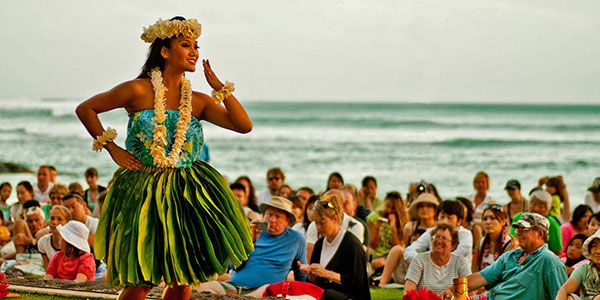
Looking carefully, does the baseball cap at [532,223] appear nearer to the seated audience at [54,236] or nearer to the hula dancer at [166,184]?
the hula dancer at [166,184]

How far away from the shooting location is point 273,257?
9.45 meters

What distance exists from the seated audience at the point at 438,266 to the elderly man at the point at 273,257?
0.91 meters

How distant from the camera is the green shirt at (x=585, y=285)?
25.2ft

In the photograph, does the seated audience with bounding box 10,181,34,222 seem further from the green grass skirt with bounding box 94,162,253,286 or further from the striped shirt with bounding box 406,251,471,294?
the green grass skirt with bounding box 94,162,253,286

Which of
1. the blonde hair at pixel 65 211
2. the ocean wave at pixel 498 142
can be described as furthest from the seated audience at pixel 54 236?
the ocean wave at pixel 498 142

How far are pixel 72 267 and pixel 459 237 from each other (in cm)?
322

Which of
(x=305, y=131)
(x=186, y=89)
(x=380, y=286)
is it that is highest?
(x=305, y=131)

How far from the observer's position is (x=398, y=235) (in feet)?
39.9

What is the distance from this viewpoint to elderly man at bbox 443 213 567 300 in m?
8.08

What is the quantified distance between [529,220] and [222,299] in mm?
2190

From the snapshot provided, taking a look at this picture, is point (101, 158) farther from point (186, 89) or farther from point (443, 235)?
point (186, 89)

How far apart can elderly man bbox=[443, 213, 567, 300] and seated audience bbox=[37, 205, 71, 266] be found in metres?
Result: 3.99

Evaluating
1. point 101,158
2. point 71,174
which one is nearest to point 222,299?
point 71,174

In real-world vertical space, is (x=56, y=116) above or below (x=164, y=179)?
above
